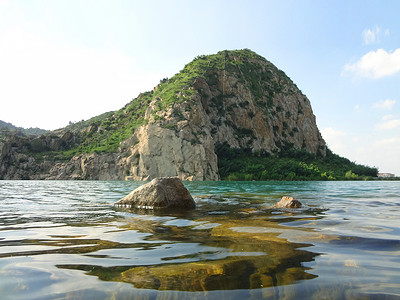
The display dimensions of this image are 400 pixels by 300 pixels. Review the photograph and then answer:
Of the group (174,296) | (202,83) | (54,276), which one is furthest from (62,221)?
(202,83)

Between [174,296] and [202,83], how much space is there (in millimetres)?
105486

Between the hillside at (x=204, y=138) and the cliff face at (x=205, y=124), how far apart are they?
277 millimetres

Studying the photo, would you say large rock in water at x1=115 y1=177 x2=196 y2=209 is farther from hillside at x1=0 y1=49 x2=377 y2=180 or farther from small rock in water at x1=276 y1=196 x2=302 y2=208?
hillside at x1=0 y1=49 x2=377 y2=180

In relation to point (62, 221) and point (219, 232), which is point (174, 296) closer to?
point (219, 232)

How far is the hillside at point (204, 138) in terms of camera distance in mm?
79062

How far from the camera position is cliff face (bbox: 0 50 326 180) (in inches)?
3086

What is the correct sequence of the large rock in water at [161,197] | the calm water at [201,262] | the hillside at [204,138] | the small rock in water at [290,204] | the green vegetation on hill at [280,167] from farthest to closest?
the green vegetation on hill at [280,167] → the hillside at [204,138] → the large rock in water at [161,197] → the small rock in water at [290,204] → the calm water at [201,262]

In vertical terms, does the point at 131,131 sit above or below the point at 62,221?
above

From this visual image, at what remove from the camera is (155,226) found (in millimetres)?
6695

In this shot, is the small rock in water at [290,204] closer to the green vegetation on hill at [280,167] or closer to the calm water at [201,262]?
the calm water at [201,262]

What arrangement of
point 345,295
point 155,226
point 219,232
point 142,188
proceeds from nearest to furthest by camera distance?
point 345,295 → point 219,232 → point 155,226 → point 142,188

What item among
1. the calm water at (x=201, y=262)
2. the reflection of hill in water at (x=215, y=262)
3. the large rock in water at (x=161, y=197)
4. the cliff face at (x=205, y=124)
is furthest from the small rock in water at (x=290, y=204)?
the cliff face at (x=205, y=124)

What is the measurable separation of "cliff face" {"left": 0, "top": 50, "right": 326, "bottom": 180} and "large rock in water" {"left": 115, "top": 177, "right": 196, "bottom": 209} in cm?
6221

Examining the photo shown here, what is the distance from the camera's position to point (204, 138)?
268 ft
